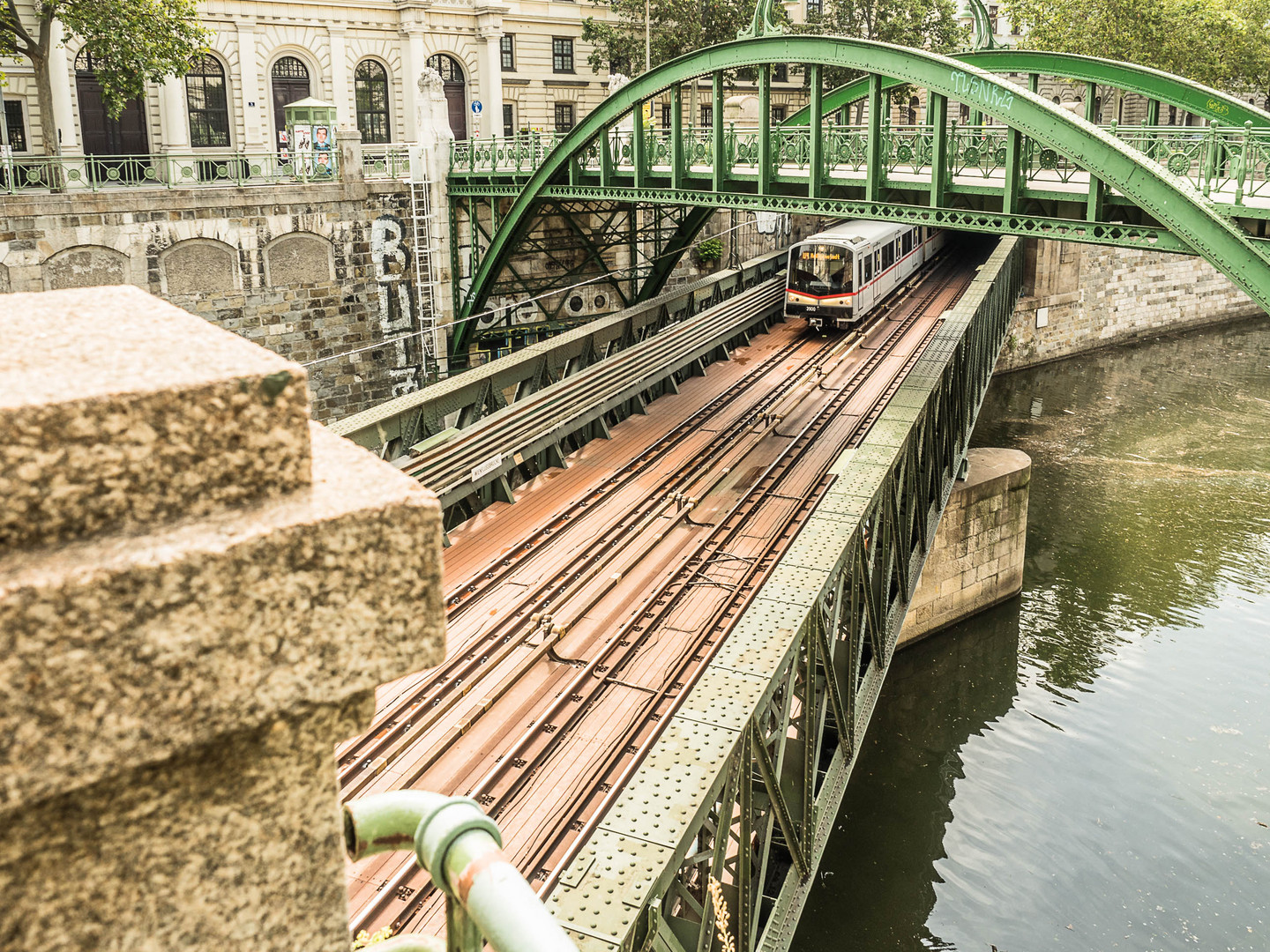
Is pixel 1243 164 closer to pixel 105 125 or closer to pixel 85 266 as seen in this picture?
pixel 85 266

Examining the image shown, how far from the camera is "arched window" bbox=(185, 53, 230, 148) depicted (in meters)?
42.6

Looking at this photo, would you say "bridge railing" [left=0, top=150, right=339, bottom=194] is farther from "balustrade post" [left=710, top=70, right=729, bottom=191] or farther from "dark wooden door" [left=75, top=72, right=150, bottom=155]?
"balustrade post" [left=710, top=70, right=729, bottom=191]

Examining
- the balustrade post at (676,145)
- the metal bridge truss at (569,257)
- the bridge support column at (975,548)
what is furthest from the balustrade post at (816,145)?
the metal bridge truss at (569,257)

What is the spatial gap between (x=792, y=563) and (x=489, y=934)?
8.46 m

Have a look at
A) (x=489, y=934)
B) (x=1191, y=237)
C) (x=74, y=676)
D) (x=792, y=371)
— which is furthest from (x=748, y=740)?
(x=792, y=371)

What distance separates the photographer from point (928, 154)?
19.2 metres

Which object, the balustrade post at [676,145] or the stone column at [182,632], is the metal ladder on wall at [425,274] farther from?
the stone column at [182,632]

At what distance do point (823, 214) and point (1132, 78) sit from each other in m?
8.87

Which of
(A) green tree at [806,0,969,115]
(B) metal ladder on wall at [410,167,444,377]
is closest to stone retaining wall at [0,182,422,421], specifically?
(B) metal ladder on wall at [410,167,444,377]

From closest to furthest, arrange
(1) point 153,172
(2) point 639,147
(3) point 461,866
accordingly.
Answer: (3) point 461,866 < (2) point 639,147 < (1) point 153,172

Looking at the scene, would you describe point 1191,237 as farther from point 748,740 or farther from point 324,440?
point 324,440

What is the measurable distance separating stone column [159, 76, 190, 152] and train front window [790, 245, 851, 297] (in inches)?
1005

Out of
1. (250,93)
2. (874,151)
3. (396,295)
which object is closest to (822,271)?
(874,151)

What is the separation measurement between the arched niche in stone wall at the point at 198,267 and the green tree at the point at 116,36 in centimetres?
425
